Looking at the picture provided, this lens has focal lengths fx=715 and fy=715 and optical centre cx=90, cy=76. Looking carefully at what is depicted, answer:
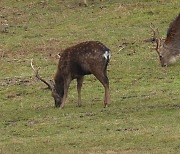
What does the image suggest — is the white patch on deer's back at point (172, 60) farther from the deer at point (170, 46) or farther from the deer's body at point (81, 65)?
the deer's body at point (81, 65)

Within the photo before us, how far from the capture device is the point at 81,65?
13953mm

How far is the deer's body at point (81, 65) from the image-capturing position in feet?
45.0

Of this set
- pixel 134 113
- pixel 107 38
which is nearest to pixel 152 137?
pixel 134 113

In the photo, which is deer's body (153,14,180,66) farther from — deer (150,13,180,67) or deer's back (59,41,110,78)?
deer's back (59,41,110,78)

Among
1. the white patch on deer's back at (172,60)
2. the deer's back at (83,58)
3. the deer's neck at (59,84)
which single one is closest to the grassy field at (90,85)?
the white patch on deer's back at (172,60)

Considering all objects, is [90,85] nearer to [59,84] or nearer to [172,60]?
[59,84]

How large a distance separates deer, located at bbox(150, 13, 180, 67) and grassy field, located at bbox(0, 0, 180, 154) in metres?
0.29

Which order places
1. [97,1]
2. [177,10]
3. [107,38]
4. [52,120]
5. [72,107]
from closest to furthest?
[52,120]
[72,107]
[107,38]
[177,10]
[97,1]

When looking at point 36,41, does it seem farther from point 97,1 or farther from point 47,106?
point 47,106

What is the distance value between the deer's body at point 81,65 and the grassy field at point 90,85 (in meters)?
0.34

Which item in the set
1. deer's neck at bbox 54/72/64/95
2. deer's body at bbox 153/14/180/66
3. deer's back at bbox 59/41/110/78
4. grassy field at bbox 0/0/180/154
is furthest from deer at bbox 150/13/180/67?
deer's neck at bbox 54/72/64/95

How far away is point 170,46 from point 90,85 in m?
2.21

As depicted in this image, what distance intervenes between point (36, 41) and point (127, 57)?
4.00 metres

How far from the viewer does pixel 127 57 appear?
19812mm
